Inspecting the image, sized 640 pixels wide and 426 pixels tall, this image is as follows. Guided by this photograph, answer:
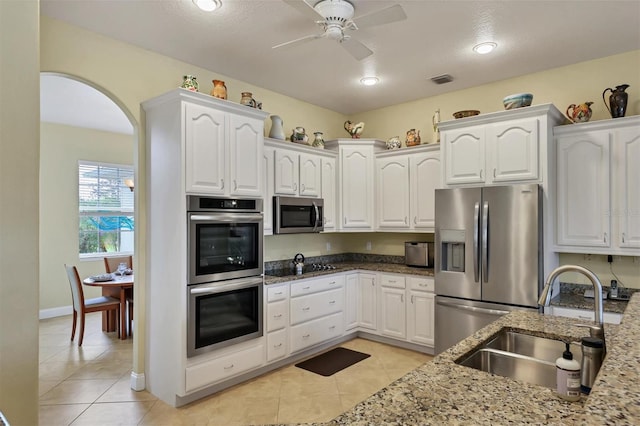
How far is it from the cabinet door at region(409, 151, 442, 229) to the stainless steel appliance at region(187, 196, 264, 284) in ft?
6.33

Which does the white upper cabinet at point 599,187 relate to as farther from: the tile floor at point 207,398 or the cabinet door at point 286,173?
the cabinet door at point 286,173

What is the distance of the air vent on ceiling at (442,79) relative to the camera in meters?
3.96

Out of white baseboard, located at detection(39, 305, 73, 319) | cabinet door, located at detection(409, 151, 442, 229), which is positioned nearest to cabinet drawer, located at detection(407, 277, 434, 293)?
cabinet door, located at detection(409, 151, 442, 229)

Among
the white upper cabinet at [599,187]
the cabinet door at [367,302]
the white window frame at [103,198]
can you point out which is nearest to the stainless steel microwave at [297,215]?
the cabinet door at [367,302]

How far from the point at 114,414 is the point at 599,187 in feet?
14.5

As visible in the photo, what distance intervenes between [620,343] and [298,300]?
3.10 metres

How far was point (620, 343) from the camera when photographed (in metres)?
1.04

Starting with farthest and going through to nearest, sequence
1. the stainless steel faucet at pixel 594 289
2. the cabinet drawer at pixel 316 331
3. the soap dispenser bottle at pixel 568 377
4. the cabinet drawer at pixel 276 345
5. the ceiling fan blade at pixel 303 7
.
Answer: the cabinet drawer at pixel 316 331 < the cabinet drawer at pixel 276 345 < the ceiling fan blade at pixel 303 7 < the stainless steel faucet at pixel 594 289 < the soap dispenser bottle at pixel 568 377

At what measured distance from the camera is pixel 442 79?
4055 millimetres

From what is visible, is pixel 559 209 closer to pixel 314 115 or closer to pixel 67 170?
pixel 314 115

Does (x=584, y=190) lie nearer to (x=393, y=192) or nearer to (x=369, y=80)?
(x=393, y=192)

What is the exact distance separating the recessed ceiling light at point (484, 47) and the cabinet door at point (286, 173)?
6.83 feet

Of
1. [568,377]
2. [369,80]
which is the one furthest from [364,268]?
[568,377]

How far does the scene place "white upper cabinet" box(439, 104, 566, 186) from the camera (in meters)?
3.29
